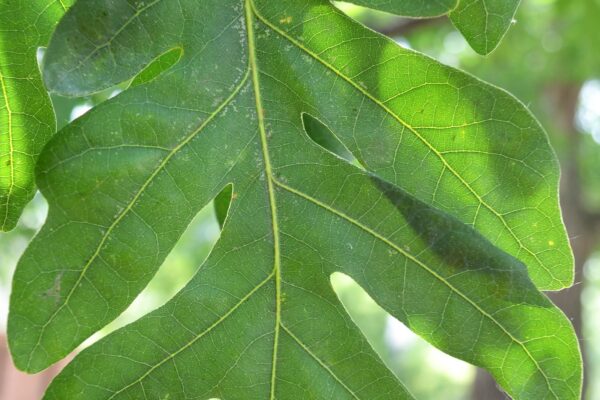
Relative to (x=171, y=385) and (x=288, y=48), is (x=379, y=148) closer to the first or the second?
(x=288, y=48)

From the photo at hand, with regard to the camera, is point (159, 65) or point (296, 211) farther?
point (159, 65)

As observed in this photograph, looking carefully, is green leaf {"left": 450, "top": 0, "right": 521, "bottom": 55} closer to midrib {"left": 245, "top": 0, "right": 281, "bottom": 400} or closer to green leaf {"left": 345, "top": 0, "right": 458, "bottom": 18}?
green leaf {"left": 345, "top": 0, "right": 458, "bottom": 18}

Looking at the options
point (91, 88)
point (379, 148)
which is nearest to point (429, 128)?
point (379, 148)

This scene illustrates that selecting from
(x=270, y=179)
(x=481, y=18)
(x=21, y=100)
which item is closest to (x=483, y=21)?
(x=481, y=18)

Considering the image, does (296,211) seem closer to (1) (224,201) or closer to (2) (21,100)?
(1) (224,201)

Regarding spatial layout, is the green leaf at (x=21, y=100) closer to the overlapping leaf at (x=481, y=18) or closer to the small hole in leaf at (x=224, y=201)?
the small hole in leaf at (x=224, y=201)

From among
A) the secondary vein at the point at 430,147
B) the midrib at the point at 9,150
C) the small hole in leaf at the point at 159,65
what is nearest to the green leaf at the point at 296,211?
the secondary vein at the point at 430,147
